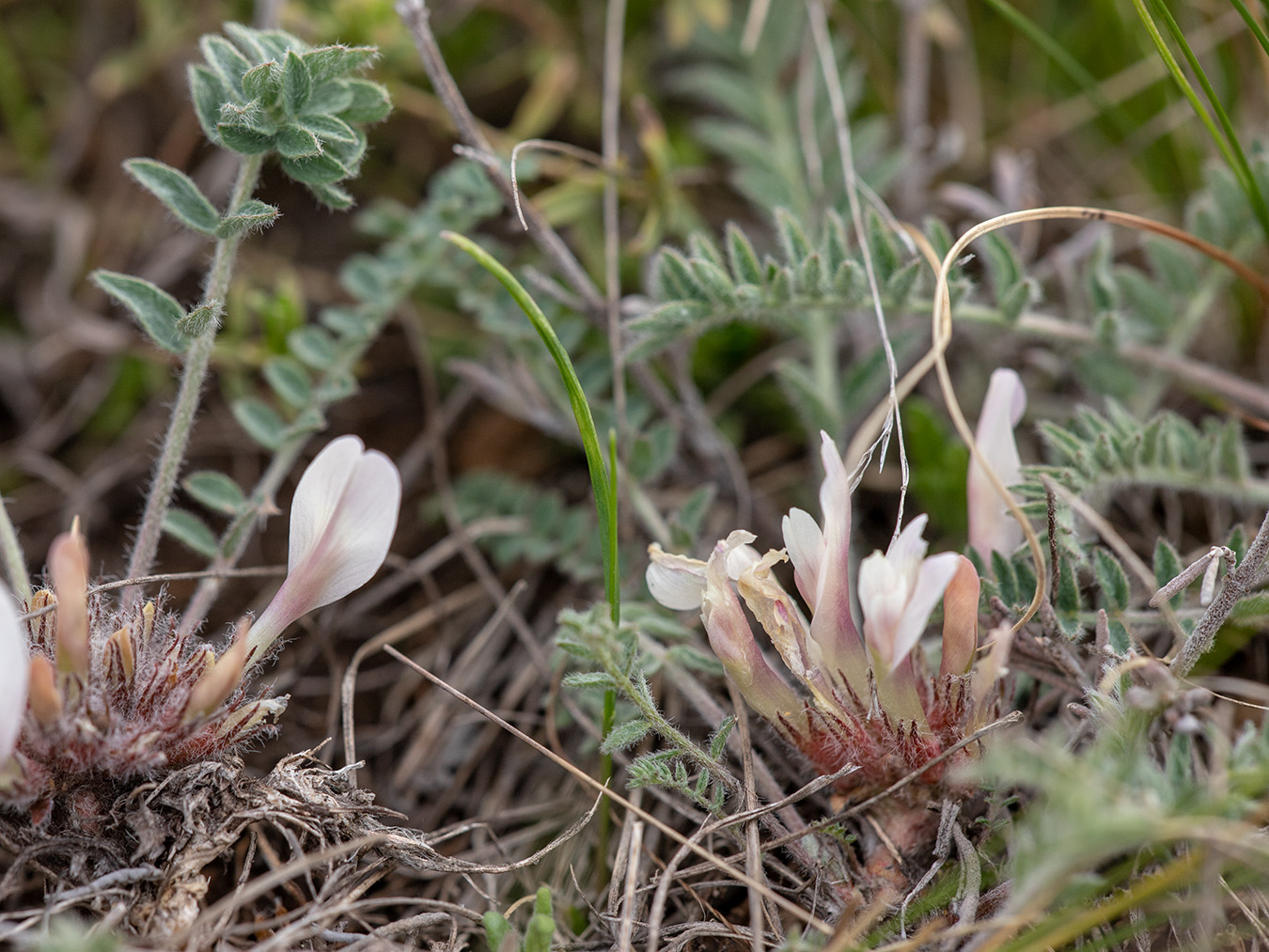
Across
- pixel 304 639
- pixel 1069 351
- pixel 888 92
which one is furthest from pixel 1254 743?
pixel 888 92

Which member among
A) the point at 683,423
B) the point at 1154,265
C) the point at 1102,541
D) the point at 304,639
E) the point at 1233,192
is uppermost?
the point at 1233,192

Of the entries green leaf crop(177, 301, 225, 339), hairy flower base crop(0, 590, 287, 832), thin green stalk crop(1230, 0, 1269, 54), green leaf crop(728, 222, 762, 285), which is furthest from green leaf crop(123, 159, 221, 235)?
thin green stalk crop(1230, 0, 1269, 54)

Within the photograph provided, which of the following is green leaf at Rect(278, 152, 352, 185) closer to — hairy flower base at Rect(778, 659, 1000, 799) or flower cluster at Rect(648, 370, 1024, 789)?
flower cluster at Rect(648, 370, 1024, 789)

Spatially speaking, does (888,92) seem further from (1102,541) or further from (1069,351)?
(1102,541)

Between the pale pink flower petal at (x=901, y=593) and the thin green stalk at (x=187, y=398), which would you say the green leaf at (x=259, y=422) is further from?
the pale pink flower petal at (x=901, y=593)

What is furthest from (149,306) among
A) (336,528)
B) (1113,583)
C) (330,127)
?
(1113,583)

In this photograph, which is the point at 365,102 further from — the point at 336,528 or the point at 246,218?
the point at 336,528

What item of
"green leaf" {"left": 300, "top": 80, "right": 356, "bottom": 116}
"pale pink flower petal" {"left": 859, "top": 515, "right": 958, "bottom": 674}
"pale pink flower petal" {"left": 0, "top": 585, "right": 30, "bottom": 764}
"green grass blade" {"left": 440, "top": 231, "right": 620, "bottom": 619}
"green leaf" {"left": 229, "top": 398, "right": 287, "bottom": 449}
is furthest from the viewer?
"green leaf" {"left": 229, "top": 398, "right": 287, "bottom": 449}

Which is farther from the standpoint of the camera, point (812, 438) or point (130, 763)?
point (812, 438)
